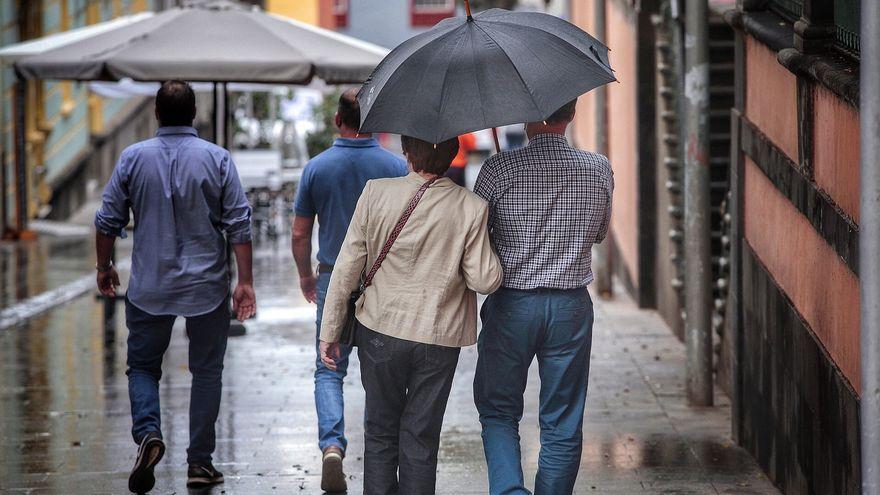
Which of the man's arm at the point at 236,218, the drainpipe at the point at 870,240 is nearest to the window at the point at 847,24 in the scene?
the drainpipe at the point at 870,240

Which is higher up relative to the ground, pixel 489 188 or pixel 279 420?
pixel 489 188

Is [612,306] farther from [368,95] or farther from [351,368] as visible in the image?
[368,95]

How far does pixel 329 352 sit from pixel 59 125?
65.8 feet

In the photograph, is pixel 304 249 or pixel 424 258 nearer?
pixel 424 258

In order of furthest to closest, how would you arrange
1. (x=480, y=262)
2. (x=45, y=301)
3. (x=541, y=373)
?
(x=45, y=301)
(x=541, y=373)
(x=480, y=262)

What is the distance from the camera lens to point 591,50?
232 inches

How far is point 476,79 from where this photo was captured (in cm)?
564

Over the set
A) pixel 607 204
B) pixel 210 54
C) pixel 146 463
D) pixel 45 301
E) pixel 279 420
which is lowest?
pixel 45 301

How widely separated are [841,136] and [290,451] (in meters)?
3.51

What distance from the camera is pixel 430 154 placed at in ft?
18.7

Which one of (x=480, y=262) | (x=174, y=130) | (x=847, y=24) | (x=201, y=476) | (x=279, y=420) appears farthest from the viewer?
(x=279, y=420)

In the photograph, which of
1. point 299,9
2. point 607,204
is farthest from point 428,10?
point 607,204

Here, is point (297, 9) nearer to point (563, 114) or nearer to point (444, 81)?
point (563, 114)

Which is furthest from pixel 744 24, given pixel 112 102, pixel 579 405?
pixel 112 102
